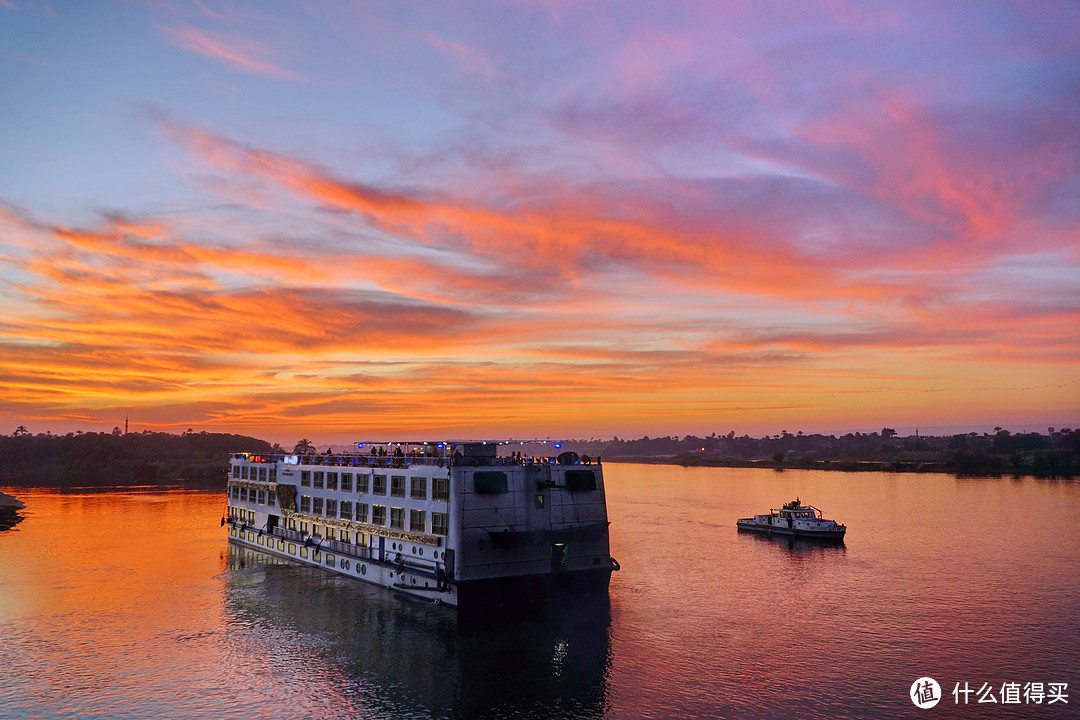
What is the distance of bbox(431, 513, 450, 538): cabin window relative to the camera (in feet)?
162

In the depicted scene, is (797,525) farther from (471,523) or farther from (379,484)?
(471,523)

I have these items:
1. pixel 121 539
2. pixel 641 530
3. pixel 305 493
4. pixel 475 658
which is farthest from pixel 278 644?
pixel 641 530

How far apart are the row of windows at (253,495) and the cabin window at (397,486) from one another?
25927mm

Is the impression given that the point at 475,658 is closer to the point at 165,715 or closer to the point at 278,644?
the point at 278,644

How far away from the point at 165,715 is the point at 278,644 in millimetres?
10886

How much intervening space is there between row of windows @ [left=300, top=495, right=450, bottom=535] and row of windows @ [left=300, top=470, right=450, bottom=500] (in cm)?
122

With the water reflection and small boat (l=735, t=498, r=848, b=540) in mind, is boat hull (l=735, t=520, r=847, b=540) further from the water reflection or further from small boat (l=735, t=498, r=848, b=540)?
the water reflection

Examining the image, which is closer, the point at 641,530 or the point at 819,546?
the point at 819,546

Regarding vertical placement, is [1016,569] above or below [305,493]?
below

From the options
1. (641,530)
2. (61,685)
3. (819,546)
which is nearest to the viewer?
(61,685)

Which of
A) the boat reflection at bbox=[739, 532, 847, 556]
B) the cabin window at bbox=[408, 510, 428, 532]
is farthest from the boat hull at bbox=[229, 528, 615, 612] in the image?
the boat reflection at bbox=[739, 532, 847, 556]

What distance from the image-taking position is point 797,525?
98500 millimetres

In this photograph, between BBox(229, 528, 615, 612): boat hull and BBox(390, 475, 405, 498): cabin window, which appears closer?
BBox(229, 528, 615, 612): boat hull

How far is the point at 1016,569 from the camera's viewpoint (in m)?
71.9
